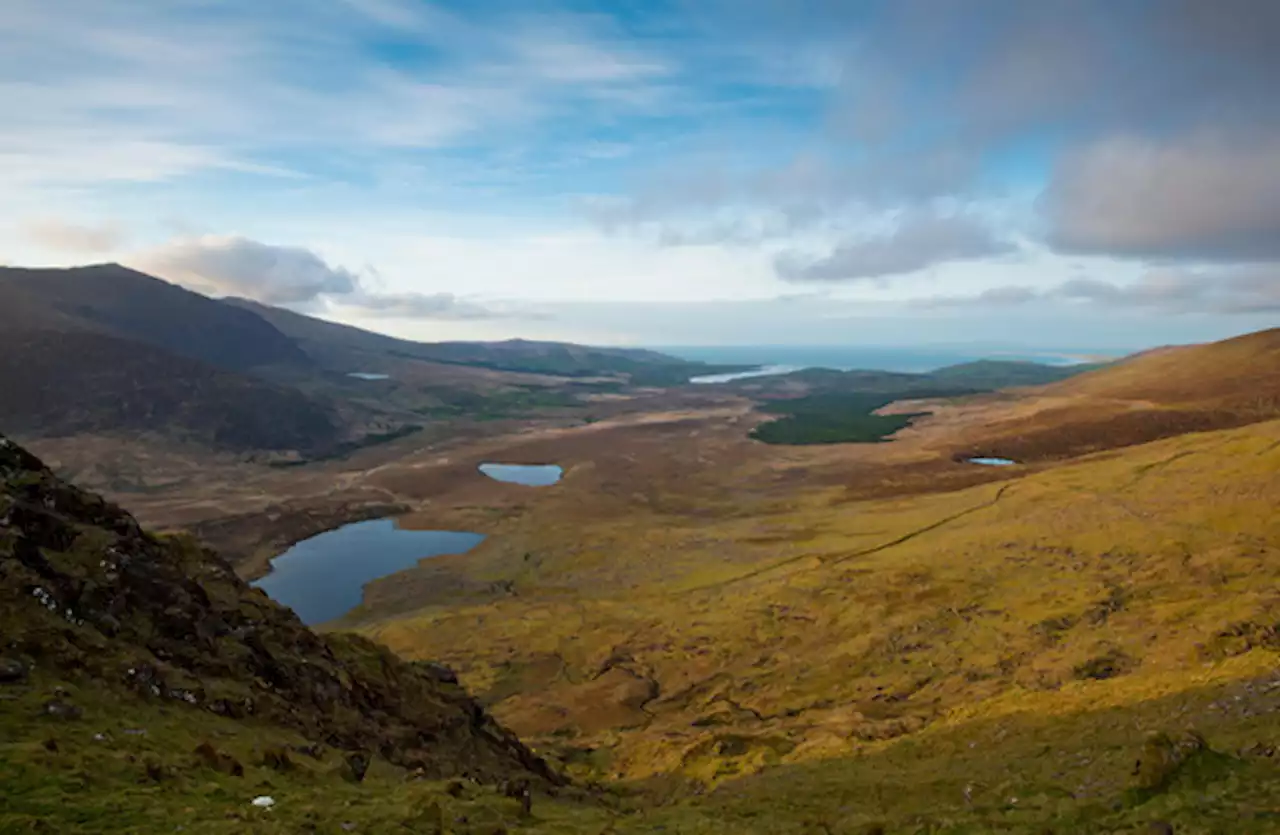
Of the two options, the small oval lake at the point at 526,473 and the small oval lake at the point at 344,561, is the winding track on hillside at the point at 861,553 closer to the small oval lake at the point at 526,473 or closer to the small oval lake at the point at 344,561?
the small oval lake at the point at 344,561

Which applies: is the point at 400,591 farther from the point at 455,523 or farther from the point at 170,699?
the point at 170,699

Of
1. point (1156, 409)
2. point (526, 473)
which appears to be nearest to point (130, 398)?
point (526, 473)

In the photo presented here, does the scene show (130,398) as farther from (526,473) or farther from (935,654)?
(935,654)

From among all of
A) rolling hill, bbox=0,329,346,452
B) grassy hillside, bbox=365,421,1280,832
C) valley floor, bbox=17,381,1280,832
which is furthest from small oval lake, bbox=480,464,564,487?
grassy hillside, bbox=365,421,1280,832

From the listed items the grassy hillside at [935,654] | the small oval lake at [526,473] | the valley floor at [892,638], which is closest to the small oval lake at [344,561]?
the valley floor at [892,638]

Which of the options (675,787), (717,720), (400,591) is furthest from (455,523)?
(675,787)

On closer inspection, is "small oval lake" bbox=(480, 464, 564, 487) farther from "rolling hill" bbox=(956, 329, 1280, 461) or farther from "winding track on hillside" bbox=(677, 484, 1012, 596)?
"rolling hill" bbox=(956, 329, 1280, 461)
